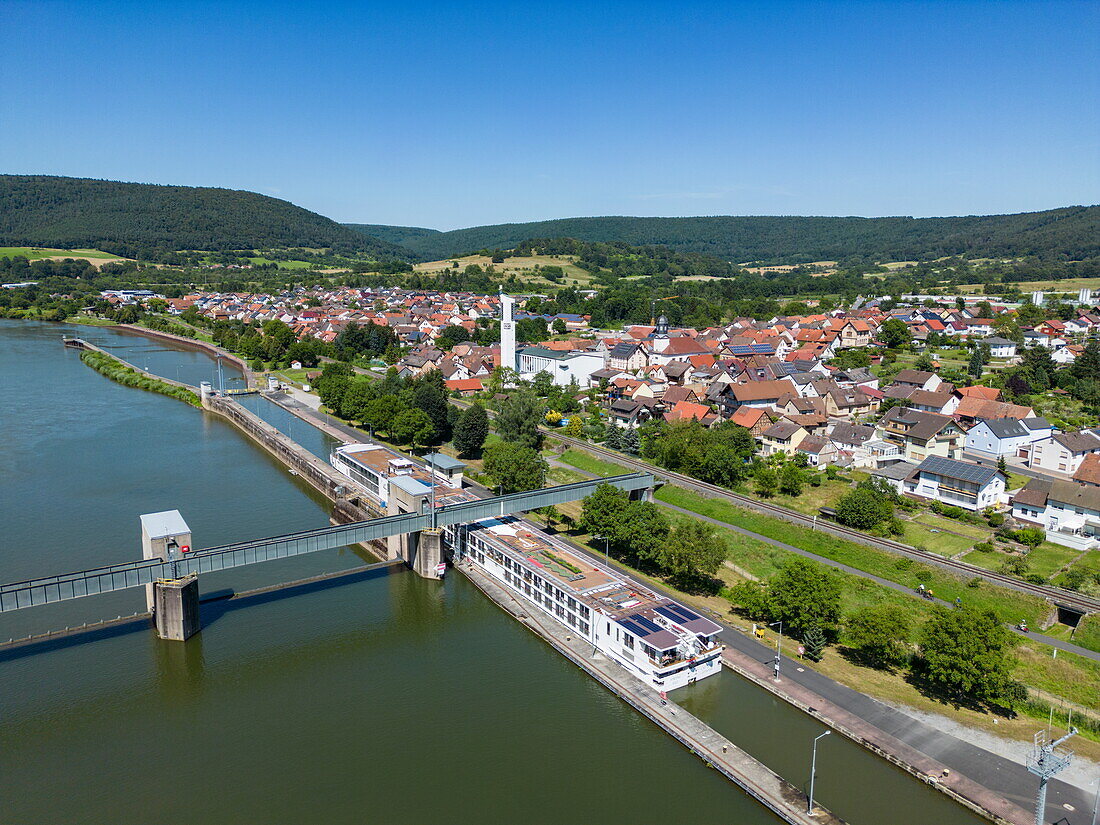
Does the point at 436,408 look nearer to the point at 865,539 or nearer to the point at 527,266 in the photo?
the point at 865,539

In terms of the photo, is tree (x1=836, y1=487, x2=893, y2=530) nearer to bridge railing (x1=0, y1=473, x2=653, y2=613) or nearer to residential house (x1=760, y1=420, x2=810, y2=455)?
residential house (x1=760, y1=420, x2=810, y2=455)

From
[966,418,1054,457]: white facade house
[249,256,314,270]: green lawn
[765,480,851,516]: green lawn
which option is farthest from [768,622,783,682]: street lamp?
[249,256,314,270]: green lawn

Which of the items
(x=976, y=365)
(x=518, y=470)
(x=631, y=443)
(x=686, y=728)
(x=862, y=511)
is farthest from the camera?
(x=976, y=365)

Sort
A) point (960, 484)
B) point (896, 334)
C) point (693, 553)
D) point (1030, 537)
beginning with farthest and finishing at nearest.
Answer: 1. point (896, 334)
2. point (960, 484)
3. point (1030, 537)
4. point (693, 553)

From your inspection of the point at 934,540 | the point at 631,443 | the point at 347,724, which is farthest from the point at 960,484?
the point at 347,724

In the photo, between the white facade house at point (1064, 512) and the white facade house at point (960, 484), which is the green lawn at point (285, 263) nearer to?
the white facade house at point (960, 484)

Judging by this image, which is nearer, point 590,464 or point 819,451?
point 819,451

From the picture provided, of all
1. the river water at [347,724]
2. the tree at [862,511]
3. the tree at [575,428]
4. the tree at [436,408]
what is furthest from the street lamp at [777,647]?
the tree at [436,408]

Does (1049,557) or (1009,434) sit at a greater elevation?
(1009,434)
